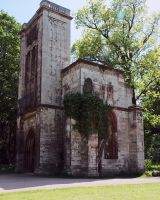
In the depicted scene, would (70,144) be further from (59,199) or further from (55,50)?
(59,199)

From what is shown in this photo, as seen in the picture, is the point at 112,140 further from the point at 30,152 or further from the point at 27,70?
the point at 27,70

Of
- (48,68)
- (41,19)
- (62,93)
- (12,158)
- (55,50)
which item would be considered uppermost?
(41,19)

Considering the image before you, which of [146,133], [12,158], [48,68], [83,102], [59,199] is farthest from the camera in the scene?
[12,158]

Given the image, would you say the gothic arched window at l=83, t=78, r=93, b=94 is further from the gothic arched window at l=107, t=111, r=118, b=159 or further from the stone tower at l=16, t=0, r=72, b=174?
the stone tower at l=16, t=0, r=72, b=174

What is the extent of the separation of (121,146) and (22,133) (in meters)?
8.44

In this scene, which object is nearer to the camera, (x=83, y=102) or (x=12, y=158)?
(x=83, y=102)

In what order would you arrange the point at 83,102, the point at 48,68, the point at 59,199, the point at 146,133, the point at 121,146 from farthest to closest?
the point at 146,133 < the point at 48,68 < the point at 121,146 < the point at 83,102 < the point at 59,199

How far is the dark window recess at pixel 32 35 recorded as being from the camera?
85.4 feet

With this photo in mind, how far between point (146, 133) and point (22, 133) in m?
13.8

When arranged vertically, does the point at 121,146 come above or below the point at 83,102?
below

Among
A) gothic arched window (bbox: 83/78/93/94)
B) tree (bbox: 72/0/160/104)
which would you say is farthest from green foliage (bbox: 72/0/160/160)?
gothic arched window (bbox: 83/78/93/94)

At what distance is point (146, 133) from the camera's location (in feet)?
107

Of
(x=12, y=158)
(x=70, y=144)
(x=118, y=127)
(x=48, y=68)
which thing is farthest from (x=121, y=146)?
(x=12, y=158)

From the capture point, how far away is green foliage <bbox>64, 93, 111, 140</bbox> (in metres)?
19.8
